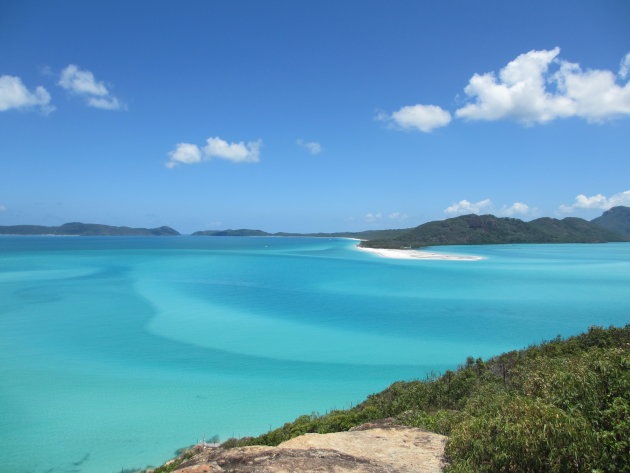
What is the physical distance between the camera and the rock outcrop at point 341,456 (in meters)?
6.15

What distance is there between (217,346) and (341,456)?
14878mm

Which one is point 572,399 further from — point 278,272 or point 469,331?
point 278,272

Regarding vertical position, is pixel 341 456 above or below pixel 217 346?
above

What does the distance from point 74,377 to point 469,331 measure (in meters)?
21.6

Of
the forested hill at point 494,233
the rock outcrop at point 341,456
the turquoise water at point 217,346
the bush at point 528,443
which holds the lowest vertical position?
the turquoise water at point 217,346

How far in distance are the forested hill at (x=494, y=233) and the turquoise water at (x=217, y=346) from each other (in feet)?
313

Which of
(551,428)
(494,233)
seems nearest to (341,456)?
(551,428)

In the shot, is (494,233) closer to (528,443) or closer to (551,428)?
(551,428)

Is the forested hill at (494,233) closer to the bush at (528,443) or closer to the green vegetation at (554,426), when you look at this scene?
the green vegetation at (554,426)

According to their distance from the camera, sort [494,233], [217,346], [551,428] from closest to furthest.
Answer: [551,428] → [217,346] → [494,233]

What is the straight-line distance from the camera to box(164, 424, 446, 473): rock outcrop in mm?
6152

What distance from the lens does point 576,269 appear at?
53844mm

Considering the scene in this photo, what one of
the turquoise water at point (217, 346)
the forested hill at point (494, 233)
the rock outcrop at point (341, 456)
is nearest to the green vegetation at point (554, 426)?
the rock outcrop at point (341, 456)

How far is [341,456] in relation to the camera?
6.67m
